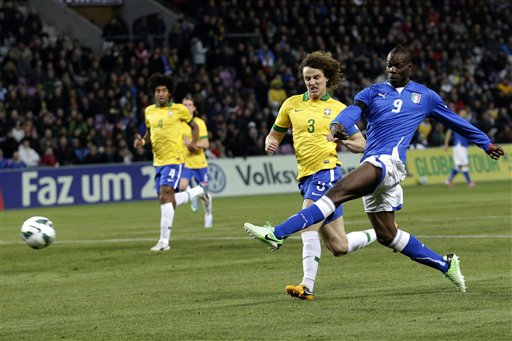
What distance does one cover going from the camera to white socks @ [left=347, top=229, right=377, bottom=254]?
11500 millimetres

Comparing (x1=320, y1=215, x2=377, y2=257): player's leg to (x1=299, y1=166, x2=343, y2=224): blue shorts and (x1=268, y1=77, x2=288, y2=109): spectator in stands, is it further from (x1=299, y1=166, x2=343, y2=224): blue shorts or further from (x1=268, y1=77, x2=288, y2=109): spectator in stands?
(x1=268, y1=77, x2=288, y2=109): spectator in stands

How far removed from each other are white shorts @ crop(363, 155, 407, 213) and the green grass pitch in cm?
91

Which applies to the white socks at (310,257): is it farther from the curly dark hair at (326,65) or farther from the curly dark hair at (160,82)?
the curly dark hair at (160,82)

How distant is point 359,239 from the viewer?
11.6 m

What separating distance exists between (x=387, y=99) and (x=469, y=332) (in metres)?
2.80

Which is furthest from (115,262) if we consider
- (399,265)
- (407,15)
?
(407,15)

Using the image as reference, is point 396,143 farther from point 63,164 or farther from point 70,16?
point 70,16

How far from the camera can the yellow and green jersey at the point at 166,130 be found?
18375 millimetres

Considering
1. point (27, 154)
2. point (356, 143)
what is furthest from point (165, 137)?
point (27, 154)

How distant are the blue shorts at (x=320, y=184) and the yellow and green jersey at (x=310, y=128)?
55 millimetres

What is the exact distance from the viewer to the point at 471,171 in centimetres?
3891

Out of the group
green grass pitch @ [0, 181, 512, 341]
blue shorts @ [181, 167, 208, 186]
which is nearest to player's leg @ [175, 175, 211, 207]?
blue shorts @ [181, 167, 208, 186]

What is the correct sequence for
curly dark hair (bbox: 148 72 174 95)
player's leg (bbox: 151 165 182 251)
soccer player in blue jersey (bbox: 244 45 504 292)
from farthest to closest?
player's leg (bbox: 151 165 182 251)
curly dark hair (bbox: 148 72 174 95)
soccer player in blue jersey (bbox: 244 45 504 292)

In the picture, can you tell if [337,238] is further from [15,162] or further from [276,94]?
[276,94]
